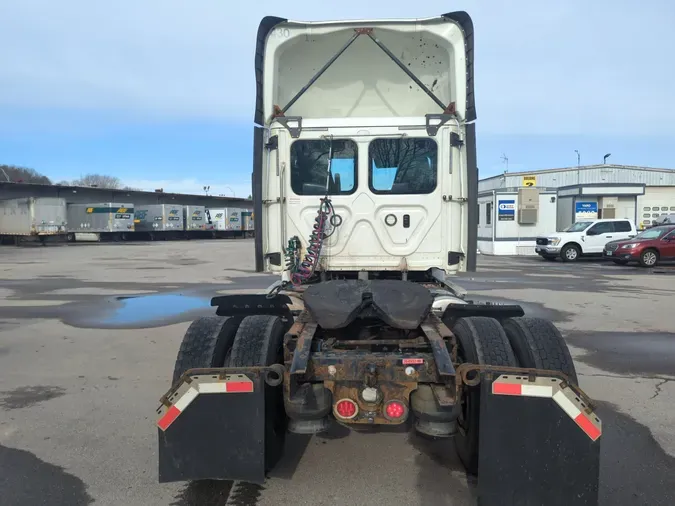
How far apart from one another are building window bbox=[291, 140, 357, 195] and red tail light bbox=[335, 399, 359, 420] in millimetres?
2673

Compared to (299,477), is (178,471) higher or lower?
higher

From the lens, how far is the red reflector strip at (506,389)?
111 inches

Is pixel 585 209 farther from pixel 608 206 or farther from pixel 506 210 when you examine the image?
pixel 506 210

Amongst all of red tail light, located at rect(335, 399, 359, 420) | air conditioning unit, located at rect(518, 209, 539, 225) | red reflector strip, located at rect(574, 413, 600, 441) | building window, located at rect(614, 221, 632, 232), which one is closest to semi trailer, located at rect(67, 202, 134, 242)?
air conditioning unit, located at rect(518, 209, 539, 225)

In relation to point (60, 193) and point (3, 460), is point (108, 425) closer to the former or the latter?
point (3, 460)

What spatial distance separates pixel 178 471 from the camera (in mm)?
3031

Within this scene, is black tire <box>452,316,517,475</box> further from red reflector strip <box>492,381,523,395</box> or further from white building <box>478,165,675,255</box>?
white building <box>478,165,675,255</box>

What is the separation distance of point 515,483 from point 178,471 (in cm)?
188

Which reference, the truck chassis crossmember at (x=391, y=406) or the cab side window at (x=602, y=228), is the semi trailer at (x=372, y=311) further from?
the cab side window at (x=602, y=228)

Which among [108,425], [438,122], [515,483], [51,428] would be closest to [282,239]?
[438,122]

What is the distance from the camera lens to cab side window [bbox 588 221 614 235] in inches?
923

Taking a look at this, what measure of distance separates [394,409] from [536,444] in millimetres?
782

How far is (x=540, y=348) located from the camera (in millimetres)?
3336

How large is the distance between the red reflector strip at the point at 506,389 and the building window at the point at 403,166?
281 cm
